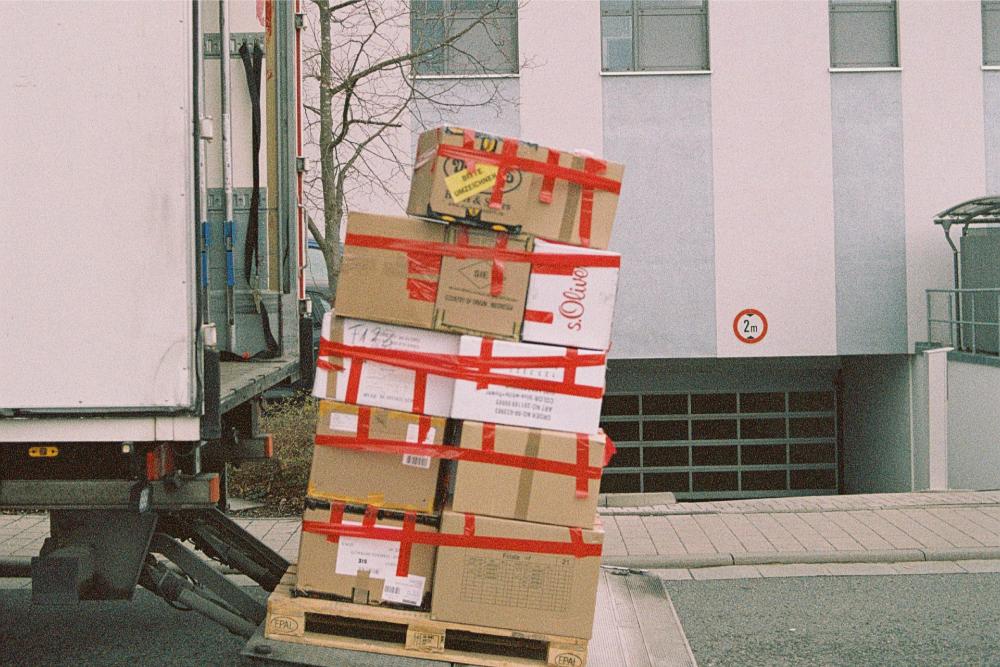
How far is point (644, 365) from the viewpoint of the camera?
51.6ft

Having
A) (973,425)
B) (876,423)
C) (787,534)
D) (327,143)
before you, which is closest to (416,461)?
(787,534)

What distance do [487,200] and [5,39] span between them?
178cm

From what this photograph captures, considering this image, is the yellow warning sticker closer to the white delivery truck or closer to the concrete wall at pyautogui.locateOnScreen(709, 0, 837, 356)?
the white delivery truck

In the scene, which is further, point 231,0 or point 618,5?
point 618,5

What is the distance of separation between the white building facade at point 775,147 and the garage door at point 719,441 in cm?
241

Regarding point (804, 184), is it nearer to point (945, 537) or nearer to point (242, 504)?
point (945, 537)

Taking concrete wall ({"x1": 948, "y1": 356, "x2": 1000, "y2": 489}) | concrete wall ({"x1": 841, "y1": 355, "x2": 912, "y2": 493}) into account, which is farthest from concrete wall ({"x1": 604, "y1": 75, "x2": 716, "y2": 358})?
concrete wall ({"x1": 948, "y1": 356, "x2": 1000, "y2": 489})

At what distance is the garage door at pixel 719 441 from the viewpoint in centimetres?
1636

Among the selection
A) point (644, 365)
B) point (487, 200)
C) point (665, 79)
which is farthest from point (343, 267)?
point (644, 365)

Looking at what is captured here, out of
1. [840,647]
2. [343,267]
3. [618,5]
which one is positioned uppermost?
[618,5]

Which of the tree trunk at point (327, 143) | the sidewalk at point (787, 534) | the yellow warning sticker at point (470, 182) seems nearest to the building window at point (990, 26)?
the sidewalk at point (787, 534)

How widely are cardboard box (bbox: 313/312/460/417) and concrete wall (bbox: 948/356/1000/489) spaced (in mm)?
10109

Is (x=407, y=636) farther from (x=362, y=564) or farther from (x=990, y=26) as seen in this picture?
(x=990, y=26)

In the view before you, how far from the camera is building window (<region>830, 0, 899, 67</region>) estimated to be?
14031mm
